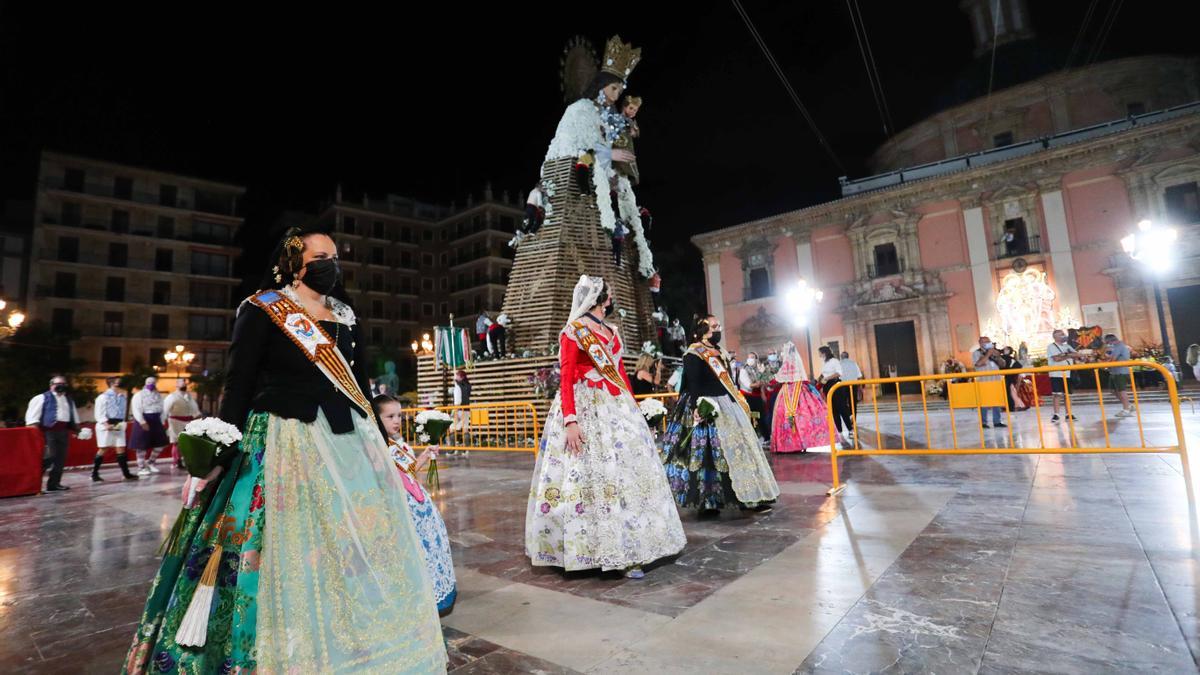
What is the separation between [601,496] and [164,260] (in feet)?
153

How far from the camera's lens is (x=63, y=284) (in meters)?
34.5

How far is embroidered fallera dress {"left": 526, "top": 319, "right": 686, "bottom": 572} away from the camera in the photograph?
3258mm

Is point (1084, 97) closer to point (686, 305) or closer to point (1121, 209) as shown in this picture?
point (1121, 209)

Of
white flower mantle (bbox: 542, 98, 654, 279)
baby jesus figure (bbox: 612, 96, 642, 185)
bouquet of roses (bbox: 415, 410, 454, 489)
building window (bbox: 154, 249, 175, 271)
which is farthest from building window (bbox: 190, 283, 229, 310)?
bouquet of roses (bbox: 415, 410, 454, 489)

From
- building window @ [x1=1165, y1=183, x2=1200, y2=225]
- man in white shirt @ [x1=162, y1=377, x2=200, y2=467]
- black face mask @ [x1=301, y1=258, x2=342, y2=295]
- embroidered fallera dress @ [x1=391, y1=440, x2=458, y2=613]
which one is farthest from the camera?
building window @ [x1=1165, y1=183, x2=1200, y2=225]

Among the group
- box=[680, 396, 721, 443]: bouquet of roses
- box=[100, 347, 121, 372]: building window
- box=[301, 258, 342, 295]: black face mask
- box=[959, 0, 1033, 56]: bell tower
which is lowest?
box=[680, 396, 721, 443]: bouquet of roses

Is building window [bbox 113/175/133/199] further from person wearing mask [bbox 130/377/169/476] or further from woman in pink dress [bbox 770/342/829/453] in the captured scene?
woman in pink dress [bbox 770/342/829/453]

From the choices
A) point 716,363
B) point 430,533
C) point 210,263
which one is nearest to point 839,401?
point 716,363

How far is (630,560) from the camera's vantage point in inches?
127

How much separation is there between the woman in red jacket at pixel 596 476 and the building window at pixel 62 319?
4299cm

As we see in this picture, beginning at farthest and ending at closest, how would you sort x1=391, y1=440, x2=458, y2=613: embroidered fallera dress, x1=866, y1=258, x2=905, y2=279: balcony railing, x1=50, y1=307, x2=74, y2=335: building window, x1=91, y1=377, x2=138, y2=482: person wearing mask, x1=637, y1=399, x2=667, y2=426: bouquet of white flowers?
x1=50, y1=307, x2=74, y2=335: building window, x1=866, y1=258, x2=905, y2=279: balcony railing, x1=91, y1=377, x2=138, y2=482: person wearing mask, x1=637, y1=399, x2=667, y2=426: bouquet of white flowers, x1=391, y1=440, x2=458, y2=613: embroidered fallera dress

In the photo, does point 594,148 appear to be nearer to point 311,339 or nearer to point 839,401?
point 839,401

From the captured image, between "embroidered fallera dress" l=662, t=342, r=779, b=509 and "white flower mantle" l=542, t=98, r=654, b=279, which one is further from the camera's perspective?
"white flower mantle" l=542, t=98, r=654, b=279

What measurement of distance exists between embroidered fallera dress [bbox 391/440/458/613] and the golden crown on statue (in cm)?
1245
